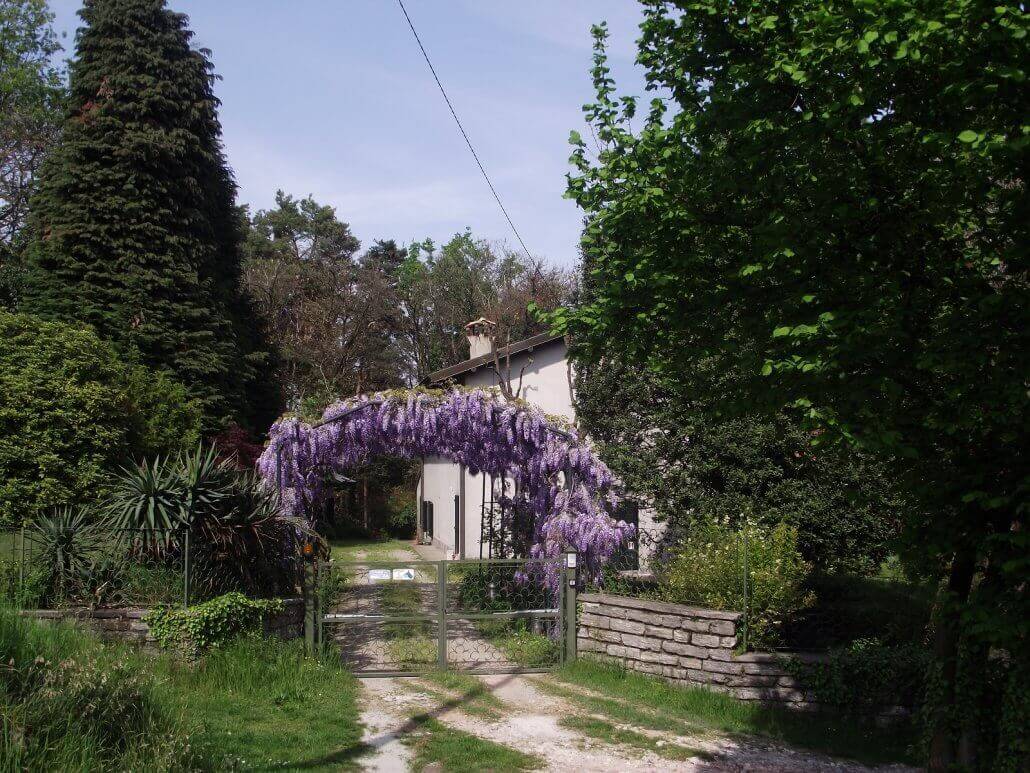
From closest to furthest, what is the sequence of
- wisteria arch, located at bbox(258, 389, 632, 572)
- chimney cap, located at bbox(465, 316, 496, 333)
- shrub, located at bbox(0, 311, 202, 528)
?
wisteria arch, located at bbox(258, 389, 632, 572) → shrub, located at bbox(0, 311, 202, 528) → chimney cap, located at bbox(465, 316, 496, 333)

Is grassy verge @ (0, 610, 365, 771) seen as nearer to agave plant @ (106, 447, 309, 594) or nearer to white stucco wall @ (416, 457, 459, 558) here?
agave plant @ (106, 447, 309, 594)

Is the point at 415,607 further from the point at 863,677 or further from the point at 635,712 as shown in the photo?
the point at 863,677

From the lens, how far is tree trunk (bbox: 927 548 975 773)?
6012 mm

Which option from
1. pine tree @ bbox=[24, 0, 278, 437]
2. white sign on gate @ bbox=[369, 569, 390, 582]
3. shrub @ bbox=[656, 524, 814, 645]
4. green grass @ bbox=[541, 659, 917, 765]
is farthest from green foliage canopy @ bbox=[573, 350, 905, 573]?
pine tree @ bbox=[24, 0, 278, 437]

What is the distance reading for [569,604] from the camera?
37.1 ft

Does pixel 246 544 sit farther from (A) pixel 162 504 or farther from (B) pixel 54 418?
(B) pixel 54 418

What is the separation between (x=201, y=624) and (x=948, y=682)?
7388 mm

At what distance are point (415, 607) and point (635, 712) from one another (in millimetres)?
5478

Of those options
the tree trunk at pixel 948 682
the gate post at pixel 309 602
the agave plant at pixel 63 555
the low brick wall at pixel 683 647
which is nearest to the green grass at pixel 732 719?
the low brick wall at pixel 683 647

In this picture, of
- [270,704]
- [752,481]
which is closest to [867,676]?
[752,481]

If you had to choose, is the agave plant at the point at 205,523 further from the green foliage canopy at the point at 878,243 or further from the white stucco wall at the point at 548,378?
the white stucco wall at the point at 548,378

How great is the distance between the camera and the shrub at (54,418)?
14305 mm

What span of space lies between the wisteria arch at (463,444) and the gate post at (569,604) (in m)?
0.68

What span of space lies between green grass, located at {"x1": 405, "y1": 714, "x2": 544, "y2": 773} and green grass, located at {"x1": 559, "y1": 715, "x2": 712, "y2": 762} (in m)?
0.90
